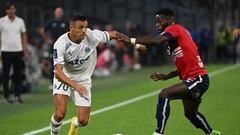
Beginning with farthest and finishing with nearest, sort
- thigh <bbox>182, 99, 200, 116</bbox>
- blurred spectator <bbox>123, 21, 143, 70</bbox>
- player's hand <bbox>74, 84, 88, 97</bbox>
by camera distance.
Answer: blurred spectator <bbox>123, 21, 143, 70</bbox> < thigh <bbox>182, 99, 200, 116</bbox> < player's hand <bbox>74, 84, 88, 97</bbox>

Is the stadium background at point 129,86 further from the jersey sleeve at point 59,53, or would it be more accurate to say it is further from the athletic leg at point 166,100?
the jersey sleeve at point 59,53

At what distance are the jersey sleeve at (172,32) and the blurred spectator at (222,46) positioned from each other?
28.6 metres

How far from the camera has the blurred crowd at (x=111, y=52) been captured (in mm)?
19344

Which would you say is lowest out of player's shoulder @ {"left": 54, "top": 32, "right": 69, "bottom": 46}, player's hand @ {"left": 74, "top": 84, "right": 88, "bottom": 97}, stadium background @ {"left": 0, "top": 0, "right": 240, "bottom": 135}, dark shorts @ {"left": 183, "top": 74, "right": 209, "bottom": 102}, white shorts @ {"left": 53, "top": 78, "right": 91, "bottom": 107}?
stadium background @ {"left": 0, "top": 0, "right": 240, "bottom": 135}

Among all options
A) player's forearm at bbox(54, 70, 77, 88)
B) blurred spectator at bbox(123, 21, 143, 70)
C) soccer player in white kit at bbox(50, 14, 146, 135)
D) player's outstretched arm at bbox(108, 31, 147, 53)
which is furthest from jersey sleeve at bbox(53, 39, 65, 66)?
blurred spectator at bbox(123, 21, 143, 70)

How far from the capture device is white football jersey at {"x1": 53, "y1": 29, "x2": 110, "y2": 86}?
9.88 m

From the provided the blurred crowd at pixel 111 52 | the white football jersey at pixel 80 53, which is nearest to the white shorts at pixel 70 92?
the white football jersey at pixel 80 53

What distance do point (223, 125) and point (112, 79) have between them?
1337 cm

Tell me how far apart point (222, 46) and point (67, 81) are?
29.7 meters

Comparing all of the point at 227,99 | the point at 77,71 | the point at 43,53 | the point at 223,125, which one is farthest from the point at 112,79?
the point at 77,71

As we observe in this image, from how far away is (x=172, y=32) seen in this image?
9.82 meters

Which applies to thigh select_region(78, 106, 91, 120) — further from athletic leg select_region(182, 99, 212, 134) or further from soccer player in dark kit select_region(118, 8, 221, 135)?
athletic leg select_region(182, 99, 212, 134)

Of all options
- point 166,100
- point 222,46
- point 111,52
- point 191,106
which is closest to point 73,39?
point 166,100

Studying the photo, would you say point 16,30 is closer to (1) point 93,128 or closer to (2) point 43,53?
(1) point 93,128
